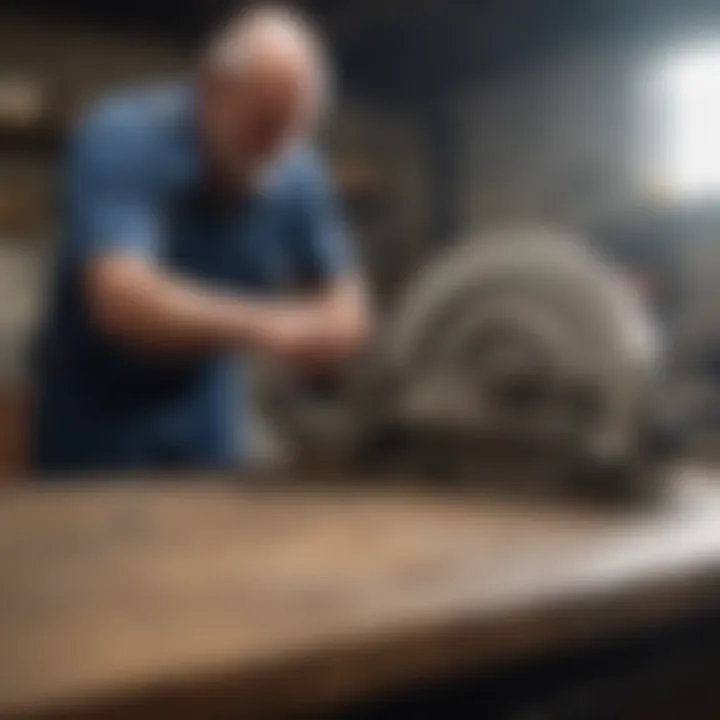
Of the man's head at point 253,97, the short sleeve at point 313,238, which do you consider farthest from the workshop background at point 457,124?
the man's head at point 253,97

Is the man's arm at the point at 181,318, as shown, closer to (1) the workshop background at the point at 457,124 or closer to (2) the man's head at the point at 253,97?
(2) the man's head at the point at 253,97

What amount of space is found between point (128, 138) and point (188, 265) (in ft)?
0.55

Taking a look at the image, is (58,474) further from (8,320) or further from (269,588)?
(8,320)

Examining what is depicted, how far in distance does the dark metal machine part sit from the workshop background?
57.1 inches

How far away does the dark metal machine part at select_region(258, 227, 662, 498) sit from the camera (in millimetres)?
1062

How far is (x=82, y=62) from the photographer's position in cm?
325

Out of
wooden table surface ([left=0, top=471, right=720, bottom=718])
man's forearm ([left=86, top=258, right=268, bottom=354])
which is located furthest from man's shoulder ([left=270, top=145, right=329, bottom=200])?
wooden table surface ([left=0, top=471, right=720, bottom=718])

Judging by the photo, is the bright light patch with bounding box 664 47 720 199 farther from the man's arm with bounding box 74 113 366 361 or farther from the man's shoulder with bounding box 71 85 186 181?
the man's shoulder with bounding box 71 85 186 181

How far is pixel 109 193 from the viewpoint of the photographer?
1.39 meters

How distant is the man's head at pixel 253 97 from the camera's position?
1.46 metres

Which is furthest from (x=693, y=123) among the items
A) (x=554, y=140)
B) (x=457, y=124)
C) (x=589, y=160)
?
(x=457, y=124)

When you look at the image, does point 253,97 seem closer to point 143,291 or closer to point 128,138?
point 128,138

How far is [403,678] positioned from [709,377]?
1844mm

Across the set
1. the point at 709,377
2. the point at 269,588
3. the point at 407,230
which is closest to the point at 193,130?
the point at 269,588
